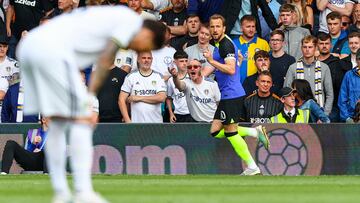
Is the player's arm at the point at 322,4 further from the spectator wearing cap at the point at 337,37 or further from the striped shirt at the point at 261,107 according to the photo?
the striped shirt at the point at 261,107

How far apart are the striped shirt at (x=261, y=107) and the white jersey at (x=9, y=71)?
14.8ft

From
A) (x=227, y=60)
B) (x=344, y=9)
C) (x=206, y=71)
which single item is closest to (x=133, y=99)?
(x=206, y=71)

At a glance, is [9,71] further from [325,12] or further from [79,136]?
[79,136]

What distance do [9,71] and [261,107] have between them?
4.94 meters

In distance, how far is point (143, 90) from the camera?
60.7 feet

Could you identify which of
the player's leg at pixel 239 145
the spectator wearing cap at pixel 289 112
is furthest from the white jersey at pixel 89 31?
the spectator wearing cap at pixel 289 112

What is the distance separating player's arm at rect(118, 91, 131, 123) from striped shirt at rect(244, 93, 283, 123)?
2108 mm

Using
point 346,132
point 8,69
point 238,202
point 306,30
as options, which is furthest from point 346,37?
point 238,202

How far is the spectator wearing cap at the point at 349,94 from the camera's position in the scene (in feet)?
60.3

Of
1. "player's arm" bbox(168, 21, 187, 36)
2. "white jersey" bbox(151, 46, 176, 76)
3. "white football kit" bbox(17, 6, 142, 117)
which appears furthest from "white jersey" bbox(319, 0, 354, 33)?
"white football kit" bbox(17, 6, 142, 117)

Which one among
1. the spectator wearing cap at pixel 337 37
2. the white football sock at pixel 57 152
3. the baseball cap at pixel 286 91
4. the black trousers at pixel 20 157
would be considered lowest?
the black trousers at pixel 20 157

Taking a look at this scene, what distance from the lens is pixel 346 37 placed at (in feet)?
65.1

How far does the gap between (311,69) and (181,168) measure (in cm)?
313

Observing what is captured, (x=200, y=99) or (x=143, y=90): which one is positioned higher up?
(x=143, y=90)
